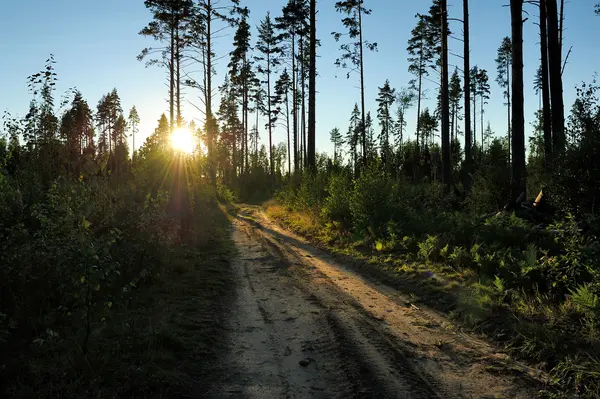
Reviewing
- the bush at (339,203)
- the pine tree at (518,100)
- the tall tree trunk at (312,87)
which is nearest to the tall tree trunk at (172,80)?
the tall tree trunk at (312,87)

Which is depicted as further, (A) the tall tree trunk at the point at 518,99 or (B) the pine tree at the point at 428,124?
(B) the pine tree at the point at 428,124

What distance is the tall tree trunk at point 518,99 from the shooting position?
1247 centimetres

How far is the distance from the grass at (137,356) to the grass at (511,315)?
3.48 m

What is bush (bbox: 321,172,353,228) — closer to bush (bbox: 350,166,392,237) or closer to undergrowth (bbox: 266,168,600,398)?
undergrowth (bbox: 266,168,600,398)

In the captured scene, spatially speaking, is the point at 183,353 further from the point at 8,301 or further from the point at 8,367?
the point at 8,301

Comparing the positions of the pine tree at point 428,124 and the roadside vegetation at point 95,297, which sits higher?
the pine tree at point 428,124

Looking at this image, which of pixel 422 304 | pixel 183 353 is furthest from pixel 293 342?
pixel 422 304

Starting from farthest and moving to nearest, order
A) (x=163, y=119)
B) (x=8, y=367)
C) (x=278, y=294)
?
(x=163, y=119) → (x=278, y=294) → (x=8, y=367)

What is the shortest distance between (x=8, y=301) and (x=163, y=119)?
64.6 metres

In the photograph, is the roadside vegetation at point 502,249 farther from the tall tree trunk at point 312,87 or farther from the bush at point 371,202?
the tall tree trunk at point 312,87

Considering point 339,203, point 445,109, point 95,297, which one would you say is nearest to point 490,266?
point 95,297

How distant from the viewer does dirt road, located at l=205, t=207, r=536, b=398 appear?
3703 millimetres

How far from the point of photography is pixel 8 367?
144 inches

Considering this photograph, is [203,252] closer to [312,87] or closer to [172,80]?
[312,87]
